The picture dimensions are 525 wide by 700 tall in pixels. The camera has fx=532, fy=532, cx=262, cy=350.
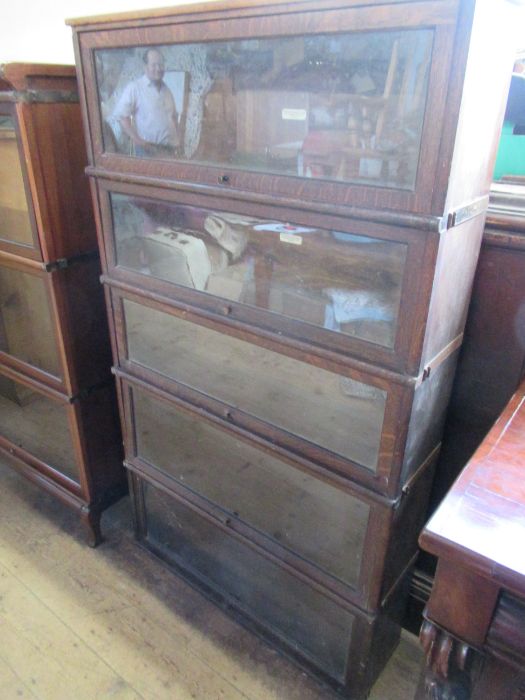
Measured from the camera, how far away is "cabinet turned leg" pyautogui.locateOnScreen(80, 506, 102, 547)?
1.43m

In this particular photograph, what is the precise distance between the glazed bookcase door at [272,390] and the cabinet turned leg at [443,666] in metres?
0.25

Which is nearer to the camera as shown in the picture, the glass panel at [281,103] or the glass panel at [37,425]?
the glass panel at [281,103]

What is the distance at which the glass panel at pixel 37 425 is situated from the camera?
56.3 inches

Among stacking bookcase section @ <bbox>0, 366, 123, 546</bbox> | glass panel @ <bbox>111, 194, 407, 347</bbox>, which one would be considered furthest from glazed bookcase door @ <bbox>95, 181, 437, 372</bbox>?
stacking bookcase section @ <bbox>0, 366, 123, 546</bbox>

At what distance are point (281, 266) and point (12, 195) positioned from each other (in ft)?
2.32

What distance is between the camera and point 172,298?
1.02 m

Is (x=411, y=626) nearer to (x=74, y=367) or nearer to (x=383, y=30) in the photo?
(x=74, y=367)

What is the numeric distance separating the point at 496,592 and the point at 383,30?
0.64 metres

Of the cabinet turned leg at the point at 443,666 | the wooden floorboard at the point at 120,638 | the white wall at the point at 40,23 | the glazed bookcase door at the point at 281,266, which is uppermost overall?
the white wall at the point at 40,23

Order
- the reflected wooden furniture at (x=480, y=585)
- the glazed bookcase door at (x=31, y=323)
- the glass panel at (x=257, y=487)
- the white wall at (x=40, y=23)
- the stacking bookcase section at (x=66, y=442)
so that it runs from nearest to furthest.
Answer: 1. the reflected wooden furniture at (x=480, y=585)
2. the glass panel at (x=257, y=487)
3. the glazed bookcase door at (x=31, y=323)
4. the stacking bookcase section at (x=66, y=442)
5. the white wall at (x=40, y=23)

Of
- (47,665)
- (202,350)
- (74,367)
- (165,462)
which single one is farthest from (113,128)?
(47,665)

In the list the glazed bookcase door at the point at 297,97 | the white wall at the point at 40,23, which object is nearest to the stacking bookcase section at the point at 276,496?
the glazed bookcase door at the point at 297,97

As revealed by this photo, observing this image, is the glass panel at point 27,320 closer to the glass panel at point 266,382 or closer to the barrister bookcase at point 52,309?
the barrister bookcase at point 52,309

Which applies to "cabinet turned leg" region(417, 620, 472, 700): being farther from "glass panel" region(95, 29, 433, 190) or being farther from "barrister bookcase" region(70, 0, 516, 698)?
"glass panel" region(95, 29, 433, 190)
